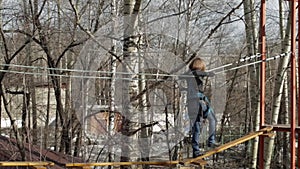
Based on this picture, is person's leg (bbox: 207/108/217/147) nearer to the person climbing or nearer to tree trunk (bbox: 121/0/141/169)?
the person climbing

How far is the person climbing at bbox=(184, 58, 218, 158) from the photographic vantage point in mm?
3162

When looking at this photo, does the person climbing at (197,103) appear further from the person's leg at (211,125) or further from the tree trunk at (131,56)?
the tree trunk at (131,56)

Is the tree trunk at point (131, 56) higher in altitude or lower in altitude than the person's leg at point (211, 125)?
higher

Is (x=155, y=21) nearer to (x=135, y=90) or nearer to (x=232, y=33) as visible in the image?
(x=135, y=90)

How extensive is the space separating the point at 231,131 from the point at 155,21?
12.3 feet

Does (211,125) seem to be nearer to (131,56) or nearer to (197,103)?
(197,103)

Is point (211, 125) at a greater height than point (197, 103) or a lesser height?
lesser

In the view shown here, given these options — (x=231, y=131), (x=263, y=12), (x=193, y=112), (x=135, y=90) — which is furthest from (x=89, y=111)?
(x=231, y=131)

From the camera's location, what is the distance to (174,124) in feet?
15.0

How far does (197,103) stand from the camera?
3201 millimetres

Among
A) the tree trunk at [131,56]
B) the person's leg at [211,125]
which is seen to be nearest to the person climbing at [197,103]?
the person's leg at [211,125]

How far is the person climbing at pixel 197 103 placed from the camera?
3162 mm

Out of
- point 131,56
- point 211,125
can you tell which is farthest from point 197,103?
point 131,56

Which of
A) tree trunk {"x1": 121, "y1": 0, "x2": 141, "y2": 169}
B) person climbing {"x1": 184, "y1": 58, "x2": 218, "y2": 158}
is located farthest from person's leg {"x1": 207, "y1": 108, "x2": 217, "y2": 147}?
tree trunk {"x1": 121, "y1": 0, "x2": 141, "y2": 169}
